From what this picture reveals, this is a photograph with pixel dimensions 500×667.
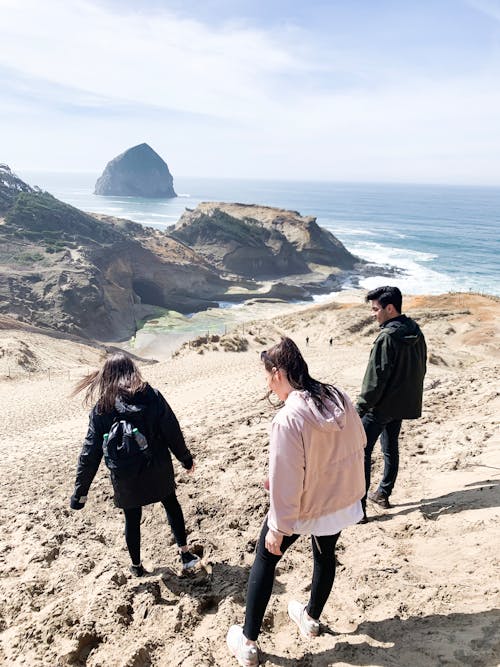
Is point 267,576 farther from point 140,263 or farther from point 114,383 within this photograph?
point 140,263

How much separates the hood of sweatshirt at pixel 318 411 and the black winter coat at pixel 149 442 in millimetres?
1107

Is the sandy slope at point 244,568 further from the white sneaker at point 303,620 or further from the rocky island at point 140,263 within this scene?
the rocky island at point 140,263

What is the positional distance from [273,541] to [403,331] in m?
1.89

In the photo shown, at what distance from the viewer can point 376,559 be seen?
3217 mm

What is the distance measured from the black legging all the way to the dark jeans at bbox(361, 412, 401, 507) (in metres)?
1.37

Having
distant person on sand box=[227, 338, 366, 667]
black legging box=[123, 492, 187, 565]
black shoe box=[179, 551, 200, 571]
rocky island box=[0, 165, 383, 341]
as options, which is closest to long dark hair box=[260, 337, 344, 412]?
distant person on sand box=[227, 338, 366, 667]

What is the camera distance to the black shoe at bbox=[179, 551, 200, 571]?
337 centimetres

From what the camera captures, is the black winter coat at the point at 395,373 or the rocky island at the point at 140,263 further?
the rocky island at the point at 140,263

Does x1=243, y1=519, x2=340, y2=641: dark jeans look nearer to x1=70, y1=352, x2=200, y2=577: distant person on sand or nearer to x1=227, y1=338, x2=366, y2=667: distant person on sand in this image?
x1=227, y1=338, x2=366, y2=667: distant person on sand

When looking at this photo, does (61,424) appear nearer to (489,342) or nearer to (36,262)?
(489,342)

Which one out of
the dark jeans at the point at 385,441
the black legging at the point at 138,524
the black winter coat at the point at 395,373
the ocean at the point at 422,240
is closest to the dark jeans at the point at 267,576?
the black legging at the point at 138,524

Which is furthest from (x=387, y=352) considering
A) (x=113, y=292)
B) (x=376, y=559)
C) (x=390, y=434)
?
(x=113, y=292)

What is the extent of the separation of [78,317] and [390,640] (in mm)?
31018

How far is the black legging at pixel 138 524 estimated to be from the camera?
10.5ft
